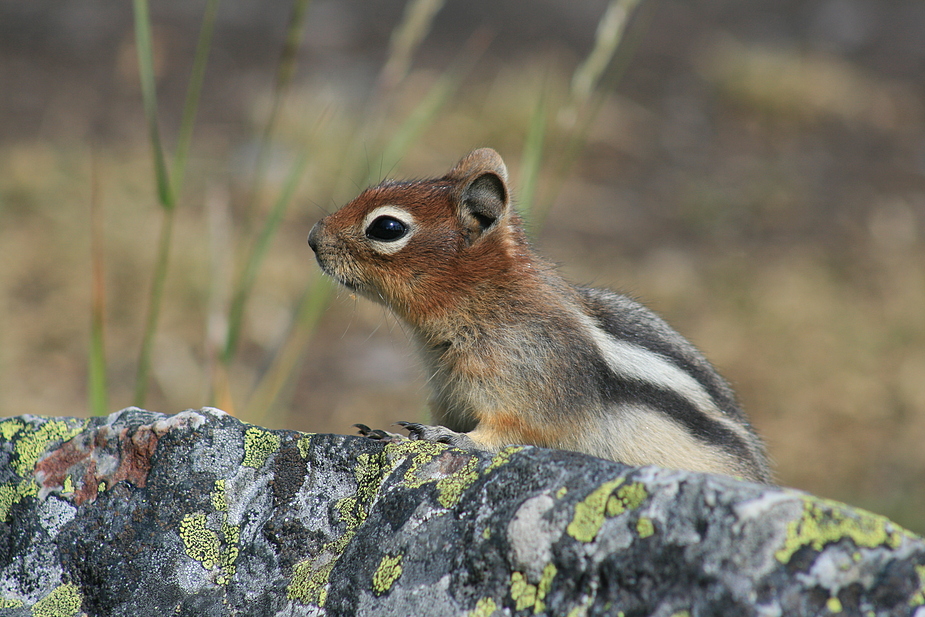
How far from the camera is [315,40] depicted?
11.4m

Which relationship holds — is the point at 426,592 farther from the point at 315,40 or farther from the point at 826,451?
the point at 315,40

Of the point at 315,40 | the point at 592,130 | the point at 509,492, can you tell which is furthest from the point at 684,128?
the point at 509,492

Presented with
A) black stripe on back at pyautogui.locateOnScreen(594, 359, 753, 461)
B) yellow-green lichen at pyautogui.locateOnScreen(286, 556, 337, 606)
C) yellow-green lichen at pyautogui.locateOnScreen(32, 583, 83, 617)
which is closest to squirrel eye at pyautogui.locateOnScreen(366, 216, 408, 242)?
black stripe on back at pyautogui.locateOnScreen(594, 359, 753, 461)

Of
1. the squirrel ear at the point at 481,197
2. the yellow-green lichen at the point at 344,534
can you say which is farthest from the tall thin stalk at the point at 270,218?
the yellow-green lichen at the point at 344,534

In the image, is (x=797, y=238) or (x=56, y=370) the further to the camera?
(x=797, y=238)

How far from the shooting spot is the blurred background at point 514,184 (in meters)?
6.18

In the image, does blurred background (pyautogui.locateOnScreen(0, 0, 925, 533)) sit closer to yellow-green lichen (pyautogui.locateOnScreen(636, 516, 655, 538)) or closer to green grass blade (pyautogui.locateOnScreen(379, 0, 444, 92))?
green grass blade (pyautogui.locateOnScreen(379, 0, 444, 92))

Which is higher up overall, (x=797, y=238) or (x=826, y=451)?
(x=797, y=238)

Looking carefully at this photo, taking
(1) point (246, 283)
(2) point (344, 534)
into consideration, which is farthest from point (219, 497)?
(1) point (246, 283)

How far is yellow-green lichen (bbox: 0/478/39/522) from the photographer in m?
2.33

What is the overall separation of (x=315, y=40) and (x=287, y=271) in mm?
4991

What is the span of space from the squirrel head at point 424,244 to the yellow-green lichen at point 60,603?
1.69 meters

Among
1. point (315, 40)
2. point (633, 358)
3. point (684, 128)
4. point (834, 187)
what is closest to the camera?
point (633, 358)

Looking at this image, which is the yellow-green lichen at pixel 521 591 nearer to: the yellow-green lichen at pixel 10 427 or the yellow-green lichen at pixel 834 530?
the yellow-green lichen at pixel 834 530
